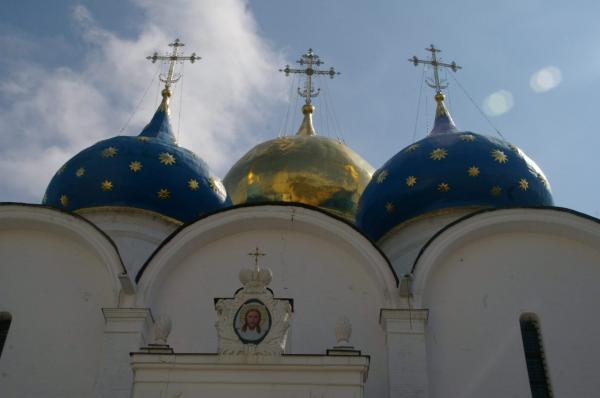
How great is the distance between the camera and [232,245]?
32.3 ft

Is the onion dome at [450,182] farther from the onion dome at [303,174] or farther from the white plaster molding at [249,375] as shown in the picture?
the white plaster molding at [249,375]

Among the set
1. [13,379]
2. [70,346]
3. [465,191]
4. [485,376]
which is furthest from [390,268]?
[13,379]

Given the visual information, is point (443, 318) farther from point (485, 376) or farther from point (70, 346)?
point (70, 346)

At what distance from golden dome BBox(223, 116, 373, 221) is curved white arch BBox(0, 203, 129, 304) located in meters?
4.55

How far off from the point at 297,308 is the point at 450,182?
3.81 metres

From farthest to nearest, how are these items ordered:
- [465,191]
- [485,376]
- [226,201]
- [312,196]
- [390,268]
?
[312,196] < [226,201] < [465,191] < [390,268] < [485,376]

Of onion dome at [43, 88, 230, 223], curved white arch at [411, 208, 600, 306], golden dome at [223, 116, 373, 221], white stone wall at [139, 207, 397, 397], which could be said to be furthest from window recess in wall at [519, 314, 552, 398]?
onion dome at [43, 88, 230, 223]

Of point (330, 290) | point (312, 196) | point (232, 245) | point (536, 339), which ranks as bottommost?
point (536, 339)

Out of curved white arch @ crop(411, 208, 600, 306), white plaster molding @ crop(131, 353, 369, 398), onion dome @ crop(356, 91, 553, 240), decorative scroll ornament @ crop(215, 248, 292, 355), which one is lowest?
white plaster molding @ crop(131, 353, 369, 398)

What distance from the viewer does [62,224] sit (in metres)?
9.74

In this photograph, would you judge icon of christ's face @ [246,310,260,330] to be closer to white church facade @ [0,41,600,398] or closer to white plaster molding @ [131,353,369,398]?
white church facade @ [0,41,600,398]

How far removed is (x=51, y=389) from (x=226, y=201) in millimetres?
5129

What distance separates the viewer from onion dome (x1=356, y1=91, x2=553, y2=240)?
460 inches

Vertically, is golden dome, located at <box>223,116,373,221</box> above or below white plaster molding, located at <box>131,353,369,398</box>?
above
